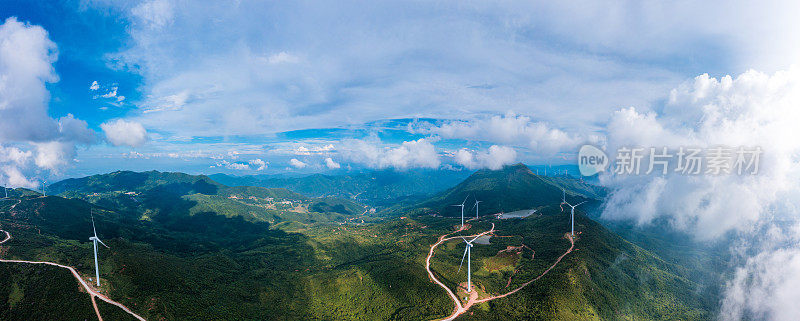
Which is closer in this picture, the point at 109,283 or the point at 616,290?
the point at 109,283

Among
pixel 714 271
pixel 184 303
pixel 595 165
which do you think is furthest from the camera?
pixel 714 271

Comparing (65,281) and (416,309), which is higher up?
(65,281)

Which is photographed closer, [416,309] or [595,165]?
[416,309]

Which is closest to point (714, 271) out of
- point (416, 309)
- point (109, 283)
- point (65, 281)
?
point (416, 309)

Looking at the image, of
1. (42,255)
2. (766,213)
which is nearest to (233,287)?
(42,255)

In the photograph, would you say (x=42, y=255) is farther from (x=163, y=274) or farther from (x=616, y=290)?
(x=616, y=290)

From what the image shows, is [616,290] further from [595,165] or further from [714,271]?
[714,271]

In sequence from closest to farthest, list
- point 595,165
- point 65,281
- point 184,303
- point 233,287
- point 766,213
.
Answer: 1. point 65,281
2. point 184,303
3. point 233,287
4. point 595,165
5. point 766,213

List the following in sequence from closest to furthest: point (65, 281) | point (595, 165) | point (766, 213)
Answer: point (65, 281)
point (595, 165)
point (766, 213)

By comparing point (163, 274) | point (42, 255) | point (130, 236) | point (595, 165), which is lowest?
point (130, 236)
